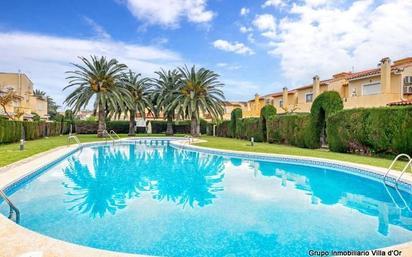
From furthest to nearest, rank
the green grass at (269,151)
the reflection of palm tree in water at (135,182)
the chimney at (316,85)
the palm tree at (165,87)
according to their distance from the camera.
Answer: the palm tree at (165,87) < the chimney at (316,85) < the green grass at (269,151) < the reflection of palm tree in water at (135,182)

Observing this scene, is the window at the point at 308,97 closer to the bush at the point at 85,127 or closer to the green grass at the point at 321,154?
the green grass at the point at 321,154

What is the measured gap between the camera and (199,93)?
3450 cm

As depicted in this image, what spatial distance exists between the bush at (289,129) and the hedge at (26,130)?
19.7 metres

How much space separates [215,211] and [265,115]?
20910 millimetres

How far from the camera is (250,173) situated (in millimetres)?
12523

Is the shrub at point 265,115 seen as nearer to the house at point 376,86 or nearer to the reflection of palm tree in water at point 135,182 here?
the house at point 376,86

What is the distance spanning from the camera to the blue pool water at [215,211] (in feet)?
17.0

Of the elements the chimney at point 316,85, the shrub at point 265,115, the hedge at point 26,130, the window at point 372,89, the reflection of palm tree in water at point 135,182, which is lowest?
the reflection of palm tree in water at point 135,182

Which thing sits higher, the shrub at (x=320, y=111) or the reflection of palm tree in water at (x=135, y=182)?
the shrub at (x=320, y=111)

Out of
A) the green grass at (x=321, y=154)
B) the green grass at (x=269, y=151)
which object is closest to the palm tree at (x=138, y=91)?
A: the green grass at (x=269, y=151)

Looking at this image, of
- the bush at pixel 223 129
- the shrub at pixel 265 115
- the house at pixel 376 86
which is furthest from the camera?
the bush at pixel 223 129

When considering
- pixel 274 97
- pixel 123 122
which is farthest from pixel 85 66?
pixel 274 97

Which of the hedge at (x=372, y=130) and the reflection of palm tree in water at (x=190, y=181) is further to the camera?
the hedge at (x=372, y=130)

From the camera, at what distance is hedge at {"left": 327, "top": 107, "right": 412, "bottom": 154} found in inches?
535
